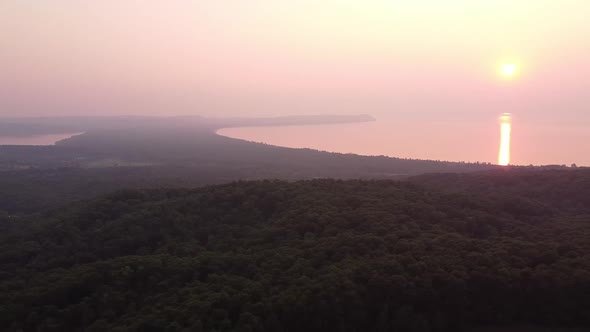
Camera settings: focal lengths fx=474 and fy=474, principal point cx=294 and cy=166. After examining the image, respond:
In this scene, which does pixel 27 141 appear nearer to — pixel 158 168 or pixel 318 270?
pixel 158 168

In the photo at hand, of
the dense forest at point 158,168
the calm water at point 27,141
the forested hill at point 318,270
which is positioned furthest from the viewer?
the calm water at point 27,141

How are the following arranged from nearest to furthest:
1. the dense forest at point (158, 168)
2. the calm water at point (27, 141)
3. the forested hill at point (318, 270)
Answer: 1. the forested hill at point (318, 270)
2. the dense forest at point (158, 168)
3. the calm water at point (27, 141)

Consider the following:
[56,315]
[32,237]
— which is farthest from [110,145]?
[56,315]

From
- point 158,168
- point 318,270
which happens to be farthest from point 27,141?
point 318,270

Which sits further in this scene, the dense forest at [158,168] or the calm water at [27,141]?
the calm water at [27,141]

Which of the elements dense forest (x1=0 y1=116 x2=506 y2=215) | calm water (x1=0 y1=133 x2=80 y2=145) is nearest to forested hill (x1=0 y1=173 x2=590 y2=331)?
dense forest (x1=0 y1=116 x2=506 y2=215)

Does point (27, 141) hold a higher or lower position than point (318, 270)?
lower

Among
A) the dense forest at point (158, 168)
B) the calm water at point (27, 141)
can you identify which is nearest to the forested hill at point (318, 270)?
the dense forest at point (158, 168)

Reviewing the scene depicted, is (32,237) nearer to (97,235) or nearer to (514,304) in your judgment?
(97,235)

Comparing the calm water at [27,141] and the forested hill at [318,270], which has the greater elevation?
the forested hill at [318,270]

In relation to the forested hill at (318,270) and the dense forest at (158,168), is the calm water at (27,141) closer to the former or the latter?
the dense forest at (158,168)
